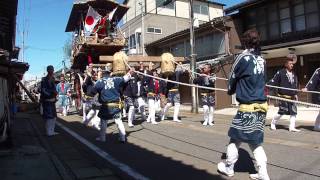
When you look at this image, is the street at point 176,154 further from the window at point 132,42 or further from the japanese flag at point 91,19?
the window at point 132,42

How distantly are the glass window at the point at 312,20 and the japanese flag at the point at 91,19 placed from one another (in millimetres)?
9754

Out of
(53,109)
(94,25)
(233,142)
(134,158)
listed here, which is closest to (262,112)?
(233,142)

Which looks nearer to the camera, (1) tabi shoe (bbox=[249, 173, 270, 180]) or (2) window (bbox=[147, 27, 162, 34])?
(1) tabi shoe (bbox=[249, 173, 270, 180])

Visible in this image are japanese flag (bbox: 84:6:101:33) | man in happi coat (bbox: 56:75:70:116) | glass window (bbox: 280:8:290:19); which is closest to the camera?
japanese flag (bbox: 84:6:101:33)

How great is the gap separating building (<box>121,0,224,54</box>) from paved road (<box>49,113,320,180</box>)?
23.2m

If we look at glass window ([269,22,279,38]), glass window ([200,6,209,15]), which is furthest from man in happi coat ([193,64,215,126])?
glass window ([200,6,209,15])

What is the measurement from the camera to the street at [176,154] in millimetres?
6469

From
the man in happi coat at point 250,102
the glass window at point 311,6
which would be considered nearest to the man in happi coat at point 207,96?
the man in happi coat at point 250,102

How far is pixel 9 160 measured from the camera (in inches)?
303

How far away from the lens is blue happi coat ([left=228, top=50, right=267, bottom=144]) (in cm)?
580

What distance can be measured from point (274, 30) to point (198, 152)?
48.6 ft

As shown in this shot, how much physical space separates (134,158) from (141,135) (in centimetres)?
328

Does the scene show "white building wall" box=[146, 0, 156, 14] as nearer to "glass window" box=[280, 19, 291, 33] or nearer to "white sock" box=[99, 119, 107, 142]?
"glass window" box=[280, 19, 291, 33]

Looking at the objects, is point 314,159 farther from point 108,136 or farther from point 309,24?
point 309,24
